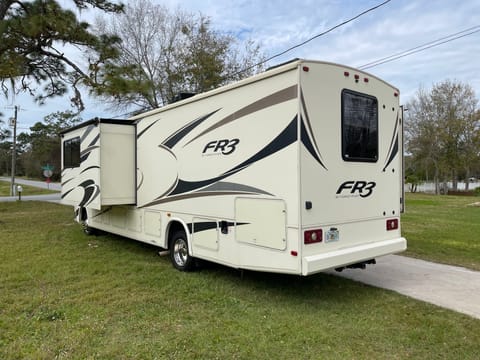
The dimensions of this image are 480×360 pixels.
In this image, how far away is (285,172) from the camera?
4316mm

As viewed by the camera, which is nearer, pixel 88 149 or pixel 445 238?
pixel 88 149

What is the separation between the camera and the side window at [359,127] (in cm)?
468

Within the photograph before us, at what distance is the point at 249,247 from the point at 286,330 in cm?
117

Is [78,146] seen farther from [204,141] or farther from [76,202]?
[204,141]

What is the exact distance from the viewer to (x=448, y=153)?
34.6 m

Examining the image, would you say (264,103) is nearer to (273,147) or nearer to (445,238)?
(273,147)

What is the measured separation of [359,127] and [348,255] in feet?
5.49

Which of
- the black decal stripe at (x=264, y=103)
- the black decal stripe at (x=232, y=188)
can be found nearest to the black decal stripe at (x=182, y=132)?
the black decal stripe at (x=264, y=103)

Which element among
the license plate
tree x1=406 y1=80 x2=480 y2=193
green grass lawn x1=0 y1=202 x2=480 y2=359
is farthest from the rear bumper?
tree x1=406 y1=80 x2=480 y2=193

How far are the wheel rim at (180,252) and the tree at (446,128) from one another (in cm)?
3423

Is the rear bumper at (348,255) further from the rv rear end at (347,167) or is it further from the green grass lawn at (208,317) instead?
the green grass lawn at (208,317)

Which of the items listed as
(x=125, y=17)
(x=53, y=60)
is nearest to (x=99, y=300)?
(x=53, y=60)

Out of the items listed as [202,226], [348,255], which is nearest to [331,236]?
[348,255]

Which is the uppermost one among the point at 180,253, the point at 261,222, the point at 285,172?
the point at 285,172
